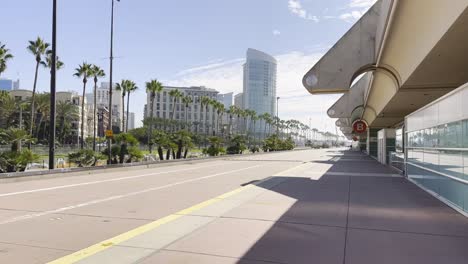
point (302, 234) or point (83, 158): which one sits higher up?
point (83, 158)

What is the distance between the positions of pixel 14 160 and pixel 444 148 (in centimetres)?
1748

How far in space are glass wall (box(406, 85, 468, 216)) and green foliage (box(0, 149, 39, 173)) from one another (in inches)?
671

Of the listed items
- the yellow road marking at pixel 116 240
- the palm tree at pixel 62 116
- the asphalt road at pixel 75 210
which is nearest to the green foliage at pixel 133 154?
the asphalt road at pixel 75 210

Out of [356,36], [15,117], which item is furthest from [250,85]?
[356,36]

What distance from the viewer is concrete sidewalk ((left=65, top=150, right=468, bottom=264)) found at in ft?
20.5

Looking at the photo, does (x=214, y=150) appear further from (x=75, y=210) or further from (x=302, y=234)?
(x=302, y=234)

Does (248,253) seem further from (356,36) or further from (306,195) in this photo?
(356,36)

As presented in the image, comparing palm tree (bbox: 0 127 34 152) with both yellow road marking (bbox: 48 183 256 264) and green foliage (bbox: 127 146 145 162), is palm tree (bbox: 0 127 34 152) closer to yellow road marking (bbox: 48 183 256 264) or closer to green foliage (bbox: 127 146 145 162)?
green foliage (bbox: 127 146 145 162)

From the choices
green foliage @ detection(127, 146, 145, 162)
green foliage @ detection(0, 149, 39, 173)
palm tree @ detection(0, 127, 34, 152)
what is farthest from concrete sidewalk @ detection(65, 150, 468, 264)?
green foliage @ detection(127, 146, 145, 162)

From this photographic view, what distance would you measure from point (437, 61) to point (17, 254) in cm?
1318

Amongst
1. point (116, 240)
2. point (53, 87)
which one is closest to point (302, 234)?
point (116, 240)

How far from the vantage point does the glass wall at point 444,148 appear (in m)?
10.2

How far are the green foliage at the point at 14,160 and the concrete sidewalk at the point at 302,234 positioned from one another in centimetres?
1195

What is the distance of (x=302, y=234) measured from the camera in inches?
303
